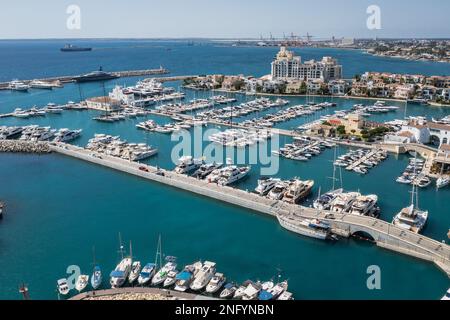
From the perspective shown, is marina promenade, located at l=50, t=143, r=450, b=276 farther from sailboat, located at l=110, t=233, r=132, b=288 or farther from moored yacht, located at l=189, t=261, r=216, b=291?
sailboat, located at l=110, t=233, r=132, b=288

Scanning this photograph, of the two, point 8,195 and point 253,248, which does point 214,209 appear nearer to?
point 253,248

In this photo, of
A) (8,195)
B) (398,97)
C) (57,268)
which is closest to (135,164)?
(8,195)

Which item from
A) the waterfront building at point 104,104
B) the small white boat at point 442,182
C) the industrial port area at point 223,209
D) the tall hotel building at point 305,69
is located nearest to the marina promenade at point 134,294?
the industrial port area at point 223,209

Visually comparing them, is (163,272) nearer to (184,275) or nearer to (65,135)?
(184,275)

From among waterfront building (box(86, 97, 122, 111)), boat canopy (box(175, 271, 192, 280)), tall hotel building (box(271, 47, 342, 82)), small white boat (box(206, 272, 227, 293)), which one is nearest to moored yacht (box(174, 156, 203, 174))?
boat canopy (box(175, 271, 192, 280))

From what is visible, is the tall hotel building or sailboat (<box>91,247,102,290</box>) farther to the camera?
the tall hotel building

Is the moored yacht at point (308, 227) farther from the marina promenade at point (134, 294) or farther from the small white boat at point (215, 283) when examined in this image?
the marina promenade at point (134, 294)
